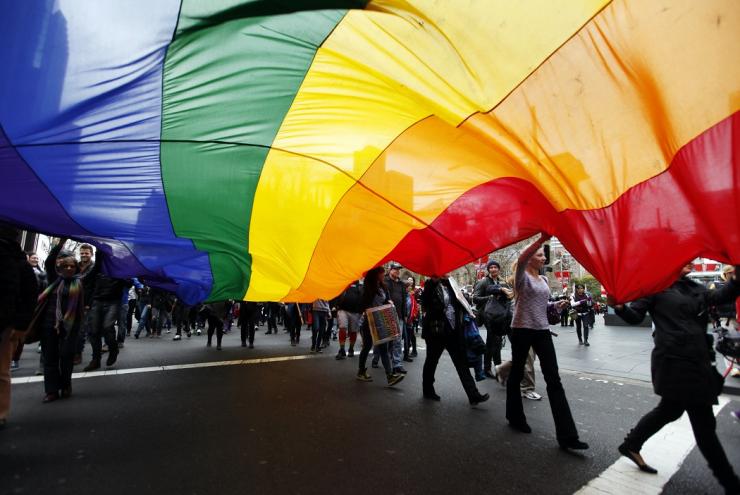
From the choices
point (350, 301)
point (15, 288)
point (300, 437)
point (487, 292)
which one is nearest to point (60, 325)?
point (15, 288)

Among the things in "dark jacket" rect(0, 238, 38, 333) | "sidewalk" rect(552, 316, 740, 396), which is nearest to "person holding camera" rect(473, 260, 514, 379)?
"sidewalk" rect(552, 316, 740, 396)

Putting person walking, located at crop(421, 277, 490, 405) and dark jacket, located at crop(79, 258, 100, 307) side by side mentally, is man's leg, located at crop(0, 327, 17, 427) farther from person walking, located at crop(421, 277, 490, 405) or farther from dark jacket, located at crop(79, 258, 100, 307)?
person walking, located at crop(421, 277, 490, 405)

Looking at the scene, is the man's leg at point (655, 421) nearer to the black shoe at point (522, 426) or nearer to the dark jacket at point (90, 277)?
the black shoe at point (522, 426)

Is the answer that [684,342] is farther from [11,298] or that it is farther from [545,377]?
[11,298]

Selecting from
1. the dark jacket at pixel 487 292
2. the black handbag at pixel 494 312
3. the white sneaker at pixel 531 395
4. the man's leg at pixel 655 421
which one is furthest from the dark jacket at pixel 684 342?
the black handbag at pixel 494 312

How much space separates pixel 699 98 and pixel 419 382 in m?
5.46

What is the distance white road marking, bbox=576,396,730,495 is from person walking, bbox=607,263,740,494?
0.44ft

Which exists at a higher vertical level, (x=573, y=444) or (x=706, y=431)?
(x=706, y=431)

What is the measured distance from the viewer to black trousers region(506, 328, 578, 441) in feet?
12.3

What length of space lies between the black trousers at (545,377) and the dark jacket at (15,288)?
16.3ft

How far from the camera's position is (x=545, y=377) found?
12.9ft

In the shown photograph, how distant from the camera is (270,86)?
120 inches

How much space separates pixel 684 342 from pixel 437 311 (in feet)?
9.07

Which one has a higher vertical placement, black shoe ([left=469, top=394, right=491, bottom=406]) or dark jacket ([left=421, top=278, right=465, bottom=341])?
dark jacket ([left=421, top=278, right=465, bottom=341])
